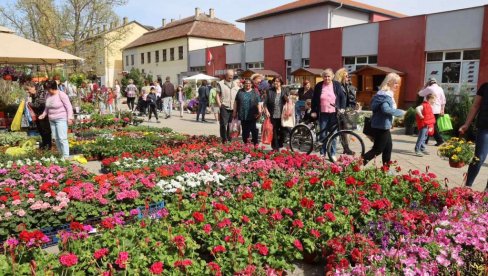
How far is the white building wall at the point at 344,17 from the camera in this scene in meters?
30.1

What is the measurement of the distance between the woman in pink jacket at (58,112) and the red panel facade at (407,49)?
17.0 metres

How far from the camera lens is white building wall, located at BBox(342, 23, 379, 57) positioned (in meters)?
21.6

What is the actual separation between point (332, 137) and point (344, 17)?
84.8 feet

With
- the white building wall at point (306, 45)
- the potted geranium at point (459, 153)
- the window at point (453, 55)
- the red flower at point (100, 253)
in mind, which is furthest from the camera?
the white building wall at point (306, 45)

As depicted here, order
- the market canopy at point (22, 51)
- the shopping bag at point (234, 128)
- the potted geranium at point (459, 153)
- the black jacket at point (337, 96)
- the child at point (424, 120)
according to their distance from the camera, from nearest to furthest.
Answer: the potted geranium at point (459, 153), the black jacket at point (337, 96), the shopping bag at point (234, 128), the child at point (424, 120), the market canopy at point (22, 51)

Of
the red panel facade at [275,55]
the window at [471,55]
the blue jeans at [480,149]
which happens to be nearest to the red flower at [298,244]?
the blue jeans at [480,149]

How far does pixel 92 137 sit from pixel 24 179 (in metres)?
5.47

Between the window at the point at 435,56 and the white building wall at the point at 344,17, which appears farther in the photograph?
the white building wall at the point at 344,17

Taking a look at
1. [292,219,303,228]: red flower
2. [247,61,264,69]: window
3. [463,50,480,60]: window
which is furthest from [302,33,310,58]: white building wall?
[292,219,303,228]: red flower

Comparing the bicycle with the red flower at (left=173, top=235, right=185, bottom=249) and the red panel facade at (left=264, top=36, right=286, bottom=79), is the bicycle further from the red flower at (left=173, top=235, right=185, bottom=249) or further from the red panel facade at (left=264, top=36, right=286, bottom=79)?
the red panel facade at (left=264, top=36, right=286, bottom=79)

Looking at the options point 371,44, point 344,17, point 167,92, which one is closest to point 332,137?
point 167,92

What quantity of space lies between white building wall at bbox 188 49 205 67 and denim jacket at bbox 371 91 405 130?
3395 centimetres

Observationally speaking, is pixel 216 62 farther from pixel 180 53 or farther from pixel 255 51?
pixel 180 53

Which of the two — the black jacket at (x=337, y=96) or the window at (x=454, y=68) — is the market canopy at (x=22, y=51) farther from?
the window at (x=454, y=68)
